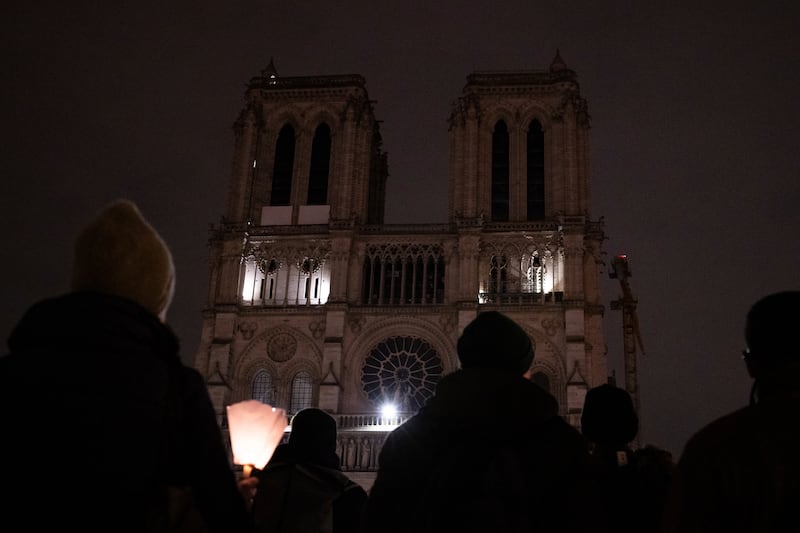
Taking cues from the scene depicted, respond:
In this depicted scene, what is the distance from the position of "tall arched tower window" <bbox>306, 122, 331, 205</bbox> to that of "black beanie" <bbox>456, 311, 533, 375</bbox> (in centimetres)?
3544

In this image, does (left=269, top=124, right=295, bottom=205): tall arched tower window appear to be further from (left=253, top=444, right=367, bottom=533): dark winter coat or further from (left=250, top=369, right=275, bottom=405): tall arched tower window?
(left=253, top=444, right=367, bottom=533): dark winter coat

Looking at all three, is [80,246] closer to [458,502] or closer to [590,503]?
[458,502]

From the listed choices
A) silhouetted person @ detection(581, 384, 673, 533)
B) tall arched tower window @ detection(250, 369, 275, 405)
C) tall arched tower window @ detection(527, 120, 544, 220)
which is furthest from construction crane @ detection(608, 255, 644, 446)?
silhouetted person @ detection(581, 384, 673, 533)

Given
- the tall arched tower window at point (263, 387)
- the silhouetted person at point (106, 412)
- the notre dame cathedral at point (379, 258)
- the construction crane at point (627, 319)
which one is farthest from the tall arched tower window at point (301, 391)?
the silhouetted person at point (106, 412)

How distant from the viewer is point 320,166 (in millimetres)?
39906

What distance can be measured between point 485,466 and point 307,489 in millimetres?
2294

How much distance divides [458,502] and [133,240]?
62.8 inches

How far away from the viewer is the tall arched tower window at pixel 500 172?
37938 millimetres

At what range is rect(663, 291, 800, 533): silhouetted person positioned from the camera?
2643 mm

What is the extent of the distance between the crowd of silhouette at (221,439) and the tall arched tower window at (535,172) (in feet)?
112

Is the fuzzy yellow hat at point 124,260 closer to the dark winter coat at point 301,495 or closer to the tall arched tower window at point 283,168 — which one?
the dark winter coat at point 301,495

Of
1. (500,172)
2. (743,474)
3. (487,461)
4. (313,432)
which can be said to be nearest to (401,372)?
(500,172)

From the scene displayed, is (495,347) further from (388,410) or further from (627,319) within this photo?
(627,319)

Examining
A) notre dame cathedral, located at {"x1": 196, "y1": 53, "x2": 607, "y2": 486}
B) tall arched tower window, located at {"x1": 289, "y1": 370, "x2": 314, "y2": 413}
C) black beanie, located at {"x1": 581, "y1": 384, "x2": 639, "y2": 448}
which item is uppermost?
notre dame cathedral, located at {"x1": 196, "y1": 53, "x2": 607, "y2": 486}
